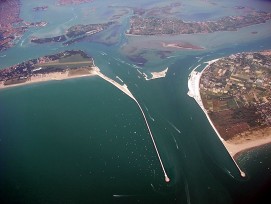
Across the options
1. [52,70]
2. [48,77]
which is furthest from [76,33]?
[48,77]

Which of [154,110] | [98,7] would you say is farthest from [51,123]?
[98,7]

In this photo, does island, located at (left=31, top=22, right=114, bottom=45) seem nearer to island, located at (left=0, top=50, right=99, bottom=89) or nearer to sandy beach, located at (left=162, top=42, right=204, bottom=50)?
island, located at (left=0, top=50, right=99, bottom=89)

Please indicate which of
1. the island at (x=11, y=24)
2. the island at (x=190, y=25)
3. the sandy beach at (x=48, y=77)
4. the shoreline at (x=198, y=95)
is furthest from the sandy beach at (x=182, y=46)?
the island at (x=11, y=24)

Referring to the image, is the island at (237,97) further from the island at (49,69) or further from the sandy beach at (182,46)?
the island at (49,69)

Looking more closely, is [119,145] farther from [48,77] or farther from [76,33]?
[76,33]

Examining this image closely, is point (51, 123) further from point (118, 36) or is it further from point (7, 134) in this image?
point (118, 36)

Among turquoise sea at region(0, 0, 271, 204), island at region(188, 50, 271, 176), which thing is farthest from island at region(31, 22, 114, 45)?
island at region(188, 50, 271, 176)
